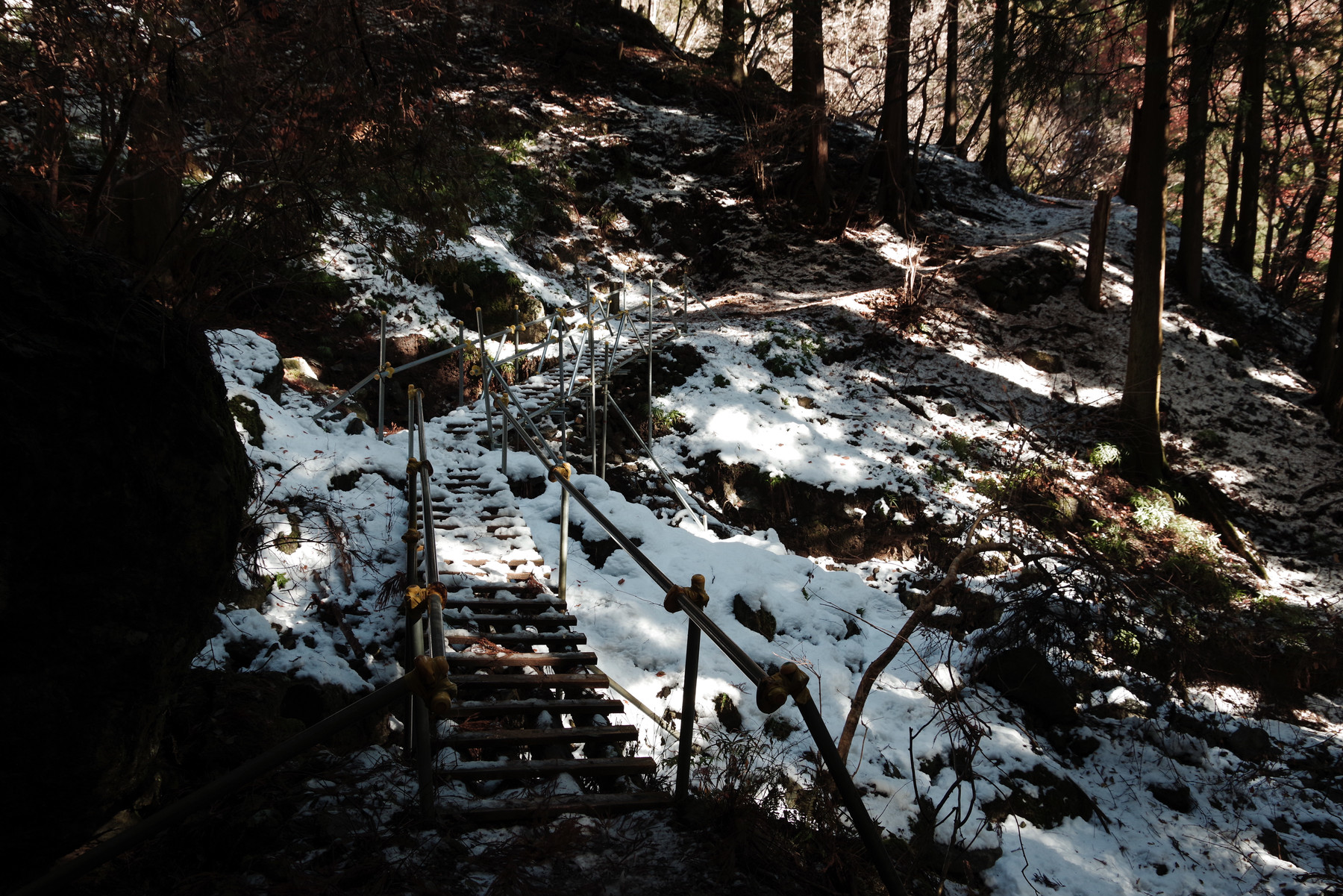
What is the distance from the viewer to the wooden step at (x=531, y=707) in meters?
3.32

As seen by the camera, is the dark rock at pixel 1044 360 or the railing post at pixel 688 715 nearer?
the railing post at pixel 688 715

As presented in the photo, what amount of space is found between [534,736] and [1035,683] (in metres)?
4.55

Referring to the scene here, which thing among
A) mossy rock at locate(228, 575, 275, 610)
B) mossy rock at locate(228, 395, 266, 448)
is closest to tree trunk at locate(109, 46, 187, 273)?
mossy rock at locate(228, 395, 266, 448)

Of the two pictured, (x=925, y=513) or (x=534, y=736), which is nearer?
(x=534, y=736)

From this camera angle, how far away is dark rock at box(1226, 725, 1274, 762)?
225 inches

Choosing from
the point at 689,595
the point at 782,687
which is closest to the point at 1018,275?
the point at 689,595

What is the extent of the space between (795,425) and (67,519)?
8.03 meters

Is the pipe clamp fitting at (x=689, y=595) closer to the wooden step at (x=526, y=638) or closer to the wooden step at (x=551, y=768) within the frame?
the wooden step at (x=551, y=768)

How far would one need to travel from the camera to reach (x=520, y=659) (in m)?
3.78

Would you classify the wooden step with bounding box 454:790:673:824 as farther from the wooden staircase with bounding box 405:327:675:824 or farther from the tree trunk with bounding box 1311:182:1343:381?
the tree trunk with bounding box 1311:182:1343:381

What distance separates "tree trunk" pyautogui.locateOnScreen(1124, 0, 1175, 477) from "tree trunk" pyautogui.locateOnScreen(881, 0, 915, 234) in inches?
142

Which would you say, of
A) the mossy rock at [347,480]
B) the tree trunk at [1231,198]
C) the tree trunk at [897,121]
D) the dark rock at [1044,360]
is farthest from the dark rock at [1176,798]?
the tree trunk at [1231,198]

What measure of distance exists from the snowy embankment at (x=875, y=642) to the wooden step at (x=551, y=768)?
28 centimetres

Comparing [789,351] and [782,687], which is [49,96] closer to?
[782,687]
